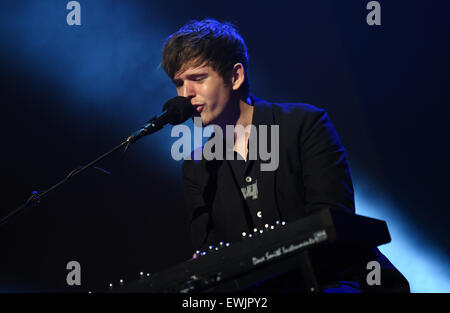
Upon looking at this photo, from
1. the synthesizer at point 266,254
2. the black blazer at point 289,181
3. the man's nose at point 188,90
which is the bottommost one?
the synthesizer at point 266,254

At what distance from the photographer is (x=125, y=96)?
3.48 m

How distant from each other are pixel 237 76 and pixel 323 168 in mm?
928

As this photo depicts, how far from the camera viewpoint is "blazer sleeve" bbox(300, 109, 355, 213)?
196 centimetres

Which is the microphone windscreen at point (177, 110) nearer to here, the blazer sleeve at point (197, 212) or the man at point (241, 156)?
the man at point (241, 156)

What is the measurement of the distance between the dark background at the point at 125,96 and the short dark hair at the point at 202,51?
2.16 ft

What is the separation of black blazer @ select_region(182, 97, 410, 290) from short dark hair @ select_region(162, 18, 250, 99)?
11.8 inches

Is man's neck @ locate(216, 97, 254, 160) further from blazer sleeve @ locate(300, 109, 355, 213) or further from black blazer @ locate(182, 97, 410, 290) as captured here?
blazer sleeve @ locate(300, 109, 355, 213)

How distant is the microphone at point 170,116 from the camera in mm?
2020

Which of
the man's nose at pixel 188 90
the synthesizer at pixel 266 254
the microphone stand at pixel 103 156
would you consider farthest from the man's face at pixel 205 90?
the synthesizer at pixel 266 254


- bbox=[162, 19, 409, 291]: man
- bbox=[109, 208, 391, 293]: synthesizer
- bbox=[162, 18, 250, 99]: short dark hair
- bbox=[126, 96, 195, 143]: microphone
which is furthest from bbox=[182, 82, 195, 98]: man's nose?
bbox=[109, 208, 391, 293]: synthesizer

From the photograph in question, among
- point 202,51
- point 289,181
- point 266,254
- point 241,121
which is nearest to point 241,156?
point 241,121

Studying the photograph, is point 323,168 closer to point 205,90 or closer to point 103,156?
point 205,90

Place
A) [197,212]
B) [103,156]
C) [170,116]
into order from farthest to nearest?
[197,212], [170,116], [103,156]
